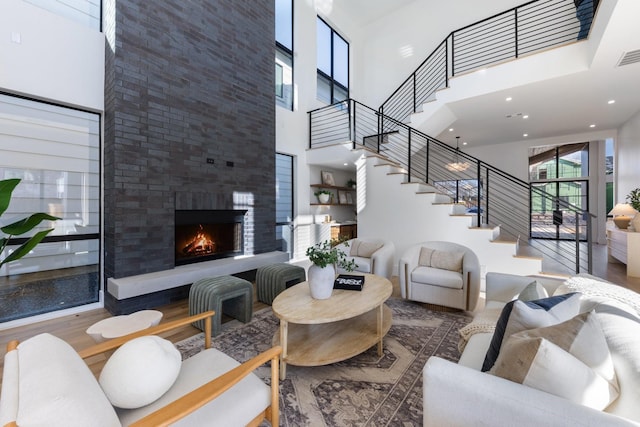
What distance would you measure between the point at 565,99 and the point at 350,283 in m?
5.41

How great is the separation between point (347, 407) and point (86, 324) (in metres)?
2.96

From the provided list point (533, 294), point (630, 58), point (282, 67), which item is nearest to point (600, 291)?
point (533, 294)

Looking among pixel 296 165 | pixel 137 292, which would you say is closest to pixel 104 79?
pixel 137 292

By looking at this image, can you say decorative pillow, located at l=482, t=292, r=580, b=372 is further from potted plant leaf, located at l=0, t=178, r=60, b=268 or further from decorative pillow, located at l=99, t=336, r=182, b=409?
potted plant leaf, located at l=0, t=178, r=60, b=268

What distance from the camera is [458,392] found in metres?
1.09

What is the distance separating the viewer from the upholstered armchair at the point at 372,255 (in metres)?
3.89

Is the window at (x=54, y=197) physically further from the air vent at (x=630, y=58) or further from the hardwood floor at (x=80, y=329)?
the air vent at (x=630, y=58)

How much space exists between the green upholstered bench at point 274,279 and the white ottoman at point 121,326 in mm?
1431

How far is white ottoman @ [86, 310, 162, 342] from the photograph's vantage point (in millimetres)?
1846

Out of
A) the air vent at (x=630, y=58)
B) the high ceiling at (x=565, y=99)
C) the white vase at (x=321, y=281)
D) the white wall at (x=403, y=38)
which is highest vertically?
the white wall at (x=403, y=38)

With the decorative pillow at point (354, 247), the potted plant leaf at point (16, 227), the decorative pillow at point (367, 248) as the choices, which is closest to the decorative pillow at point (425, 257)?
the decorative pillow at point (367, 248)

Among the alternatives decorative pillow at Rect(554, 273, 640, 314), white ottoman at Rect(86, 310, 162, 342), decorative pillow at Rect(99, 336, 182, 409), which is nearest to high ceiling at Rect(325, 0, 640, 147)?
decorative pillow at Rect(554, 273, 640, 314)

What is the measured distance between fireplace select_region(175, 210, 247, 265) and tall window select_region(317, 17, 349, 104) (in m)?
4.20

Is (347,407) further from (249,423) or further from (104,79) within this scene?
(104,79)
